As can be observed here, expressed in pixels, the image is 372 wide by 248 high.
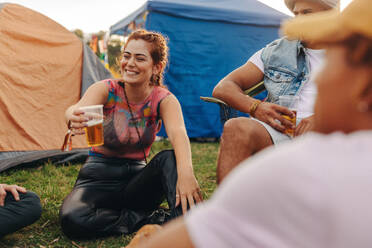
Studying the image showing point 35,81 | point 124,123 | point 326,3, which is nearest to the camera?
point 326,3

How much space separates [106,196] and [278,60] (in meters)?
1.39

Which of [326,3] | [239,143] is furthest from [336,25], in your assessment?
[326,3]

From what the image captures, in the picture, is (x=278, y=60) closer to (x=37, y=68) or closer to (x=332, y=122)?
(x=332, y=122)

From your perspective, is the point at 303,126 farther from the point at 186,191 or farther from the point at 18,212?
the point at 18,212

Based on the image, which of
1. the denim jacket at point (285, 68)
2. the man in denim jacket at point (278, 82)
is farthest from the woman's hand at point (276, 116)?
the denim jacket at point (285, 68)

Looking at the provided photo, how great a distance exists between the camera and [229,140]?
71.9 inches

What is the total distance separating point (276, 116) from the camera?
1961 millimetres

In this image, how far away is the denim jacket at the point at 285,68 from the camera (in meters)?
2.30

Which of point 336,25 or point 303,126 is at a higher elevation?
point 336,25

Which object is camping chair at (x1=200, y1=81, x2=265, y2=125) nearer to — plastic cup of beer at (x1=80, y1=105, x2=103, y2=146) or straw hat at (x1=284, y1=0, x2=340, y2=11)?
straw hat at (x1=284, y1=0, x2=340, y2=11)

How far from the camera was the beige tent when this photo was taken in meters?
3.80

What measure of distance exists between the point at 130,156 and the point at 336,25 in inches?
74.2

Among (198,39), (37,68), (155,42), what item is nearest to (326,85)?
(155,42)

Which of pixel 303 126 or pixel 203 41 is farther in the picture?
pixel 203 41
